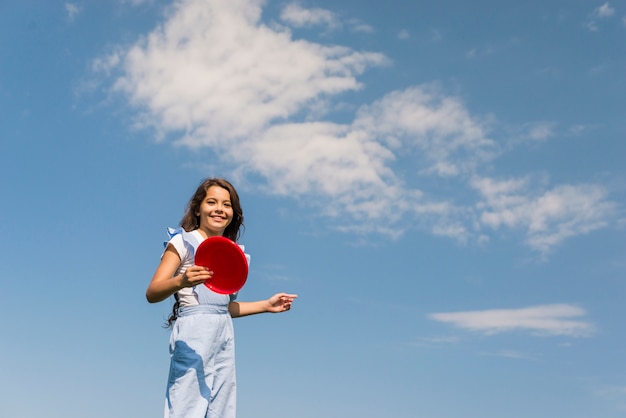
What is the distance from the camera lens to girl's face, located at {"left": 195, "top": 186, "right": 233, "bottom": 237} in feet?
22.4

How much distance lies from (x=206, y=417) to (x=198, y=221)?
6.39 ft

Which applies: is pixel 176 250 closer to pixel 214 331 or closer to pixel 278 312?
pixel 214 331

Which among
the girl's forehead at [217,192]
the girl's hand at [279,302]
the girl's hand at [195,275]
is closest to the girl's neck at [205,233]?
the girl's forehead at [217,192]

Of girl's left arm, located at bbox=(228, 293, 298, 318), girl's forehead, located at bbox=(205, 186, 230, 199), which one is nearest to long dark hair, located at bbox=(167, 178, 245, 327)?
girl's forehead, located at bbox=(205, 186, 230, 199)

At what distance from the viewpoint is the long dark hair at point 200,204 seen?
702 cm

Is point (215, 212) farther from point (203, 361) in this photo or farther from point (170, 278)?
point (203, 361)

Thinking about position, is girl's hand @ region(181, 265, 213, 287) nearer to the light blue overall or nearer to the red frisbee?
the red frisbee

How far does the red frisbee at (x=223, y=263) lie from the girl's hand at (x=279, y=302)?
81cm

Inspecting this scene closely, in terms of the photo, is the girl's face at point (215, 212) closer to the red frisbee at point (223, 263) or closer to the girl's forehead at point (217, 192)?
the girl's forehead at point (217, 192)

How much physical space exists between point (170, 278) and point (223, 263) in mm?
501

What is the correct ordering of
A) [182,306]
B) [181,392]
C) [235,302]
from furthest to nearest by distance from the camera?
[235,302]
[182,306]
[181,392]

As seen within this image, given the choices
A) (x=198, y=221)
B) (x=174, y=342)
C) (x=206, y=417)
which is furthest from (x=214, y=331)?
(x=198, y=221)

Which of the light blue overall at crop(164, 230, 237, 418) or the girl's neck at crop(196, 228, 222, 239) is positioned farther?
the girl's neck at crop(196, 228, 222, 239)

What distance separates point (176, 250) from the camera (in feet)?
21.1
